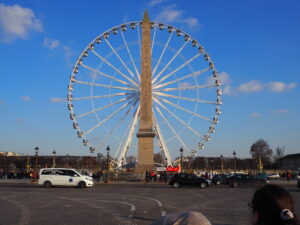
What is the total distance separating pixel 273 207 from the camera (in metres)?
1.84

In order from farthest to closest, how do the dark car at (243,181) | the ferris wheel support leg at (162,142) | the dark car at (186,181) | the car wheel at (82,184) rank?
the ferris wheel support leg at (162,142) → the dark car at (243,181) → the dark car at (186,181) → the car wheel at (82,184)

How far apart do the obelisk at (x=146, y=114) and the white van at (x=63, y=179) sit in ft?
37.0

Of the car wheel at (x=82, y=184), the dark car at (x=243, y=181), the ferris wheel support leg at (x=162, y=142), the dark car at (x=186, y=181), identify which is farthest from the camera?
the ferris wheel support leg at (x=162, y=142)

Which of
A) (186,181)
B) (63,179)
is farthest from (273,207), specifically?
(186,181)

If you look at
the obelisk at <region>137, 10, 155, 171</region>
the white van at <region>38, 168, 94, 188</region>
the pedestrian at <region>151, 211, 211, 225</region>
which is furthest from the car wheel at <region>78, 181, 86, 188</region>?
the pedestrian at <region>151, 211, 211, 225</region>

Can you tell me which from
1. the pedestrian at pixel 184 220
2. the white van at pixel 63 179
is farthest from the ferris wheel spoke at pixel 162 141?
the pedestrian at pixel 184 220

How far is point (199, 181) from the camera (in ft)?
86.9

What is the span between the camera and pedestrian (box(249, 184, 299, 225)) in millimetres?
1786

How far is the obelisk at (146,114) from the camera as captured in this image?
1380 inches

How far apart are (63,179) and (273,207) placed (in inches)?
980

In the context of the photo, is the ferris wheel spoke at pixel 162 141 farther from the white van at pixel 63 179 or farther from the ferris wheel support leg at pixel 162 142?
the white van at pixel 63 179

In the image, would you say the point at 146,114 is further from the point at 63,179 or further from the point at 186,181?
the point at 63,179

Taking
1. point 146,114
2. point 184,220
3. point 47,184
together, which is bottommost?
point 47,184

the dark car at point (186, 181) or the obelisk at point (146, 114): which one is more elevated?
the obelisk at point (146, 114)
